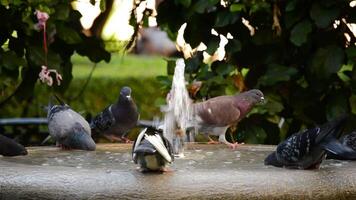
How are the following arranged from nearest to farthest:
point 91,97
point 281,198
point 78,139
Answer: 1. point 281,198
2. point 78,139
3. point 91,97

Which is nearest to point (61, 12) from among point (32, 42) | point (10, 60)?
point (32, 42)

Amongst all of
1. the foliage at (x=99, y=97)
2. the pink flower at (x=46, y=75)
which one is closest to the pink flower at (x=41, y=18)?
the pink flower at (x=46, y=75)

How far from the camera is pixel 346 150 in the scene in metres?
3.79

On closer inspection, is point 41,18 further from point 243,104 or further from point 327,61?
point 327,61

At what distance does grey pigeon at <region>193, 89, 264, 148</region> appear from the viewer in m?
4.89

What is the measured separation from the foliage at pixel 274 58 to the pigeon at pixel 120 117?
787mm

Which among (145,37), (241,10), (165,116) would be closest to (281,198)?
(165,116)

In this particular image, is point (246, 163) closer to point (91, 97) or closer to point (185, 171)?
point (185, 171)

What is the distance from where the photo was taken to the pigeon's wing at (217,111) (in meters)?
4.88

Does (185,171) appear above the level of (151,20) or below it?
below

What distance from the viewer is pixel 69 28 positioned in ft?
19.7

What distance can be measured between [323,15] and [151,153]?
7.46ft

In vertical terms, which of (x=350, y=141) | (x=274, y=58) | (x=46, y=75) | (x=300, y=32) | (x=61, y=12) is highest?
(x=61, y=12)

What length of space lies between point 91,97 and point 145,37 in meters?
12.7
